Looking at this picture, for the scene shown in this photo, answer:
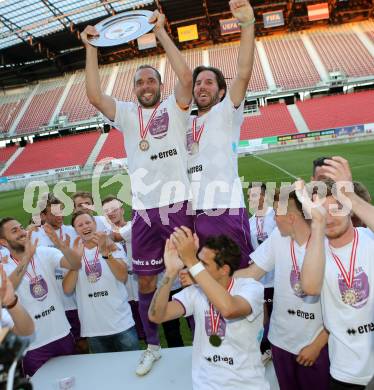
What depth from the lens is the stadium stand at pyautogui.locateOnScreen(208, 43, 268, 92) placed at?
4056 centimetres

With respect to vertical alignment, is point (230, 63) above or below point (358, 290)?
above

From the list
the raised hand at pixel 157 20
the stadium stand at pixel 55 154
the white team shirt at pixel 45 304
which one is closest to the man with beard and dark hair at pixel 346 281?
the raised hand at pixel 157 20

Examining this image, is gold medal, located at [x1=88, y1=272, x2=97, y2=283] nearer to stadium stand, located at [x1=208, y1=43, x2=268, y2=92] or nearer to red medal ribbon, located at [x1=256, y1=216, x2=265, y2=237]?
red medal ribbon, located at [x1=256, y1=216, x2=265, y2=237]

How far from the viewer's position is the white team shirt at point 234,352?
2340 millimetres

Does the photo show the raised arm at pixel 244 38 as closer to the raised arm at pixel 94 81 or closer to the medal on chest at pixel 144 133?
the medal on chest at pixel 144 133

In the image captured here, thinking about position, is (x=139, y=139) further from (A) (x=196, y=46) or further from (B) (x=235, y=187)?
(A) (x=196, y=46)

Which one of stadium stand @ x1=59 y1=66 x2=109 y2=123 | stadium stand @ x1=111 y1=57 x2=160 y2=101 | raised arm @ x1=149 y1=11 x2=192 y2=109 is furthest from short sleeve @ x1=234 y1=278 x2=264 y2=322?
stadium stand @ x1=59 y1=66 x2=109 y2=123

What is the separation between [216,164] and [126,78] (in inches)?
1735

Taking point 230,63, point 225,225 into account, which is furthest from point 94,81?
point 230,63

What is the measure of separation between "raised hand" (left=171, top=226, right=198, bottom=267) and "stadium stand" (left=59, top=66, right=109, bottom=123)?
4246 centimetres

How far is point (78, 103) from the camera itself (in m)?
44.5

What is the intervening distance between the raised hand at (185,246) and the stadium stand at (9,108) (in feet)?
154

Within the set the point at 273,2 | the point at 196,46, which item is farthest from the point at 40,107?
the point at 273,2

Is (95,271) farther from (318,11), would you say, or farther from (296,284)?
(318,11)
